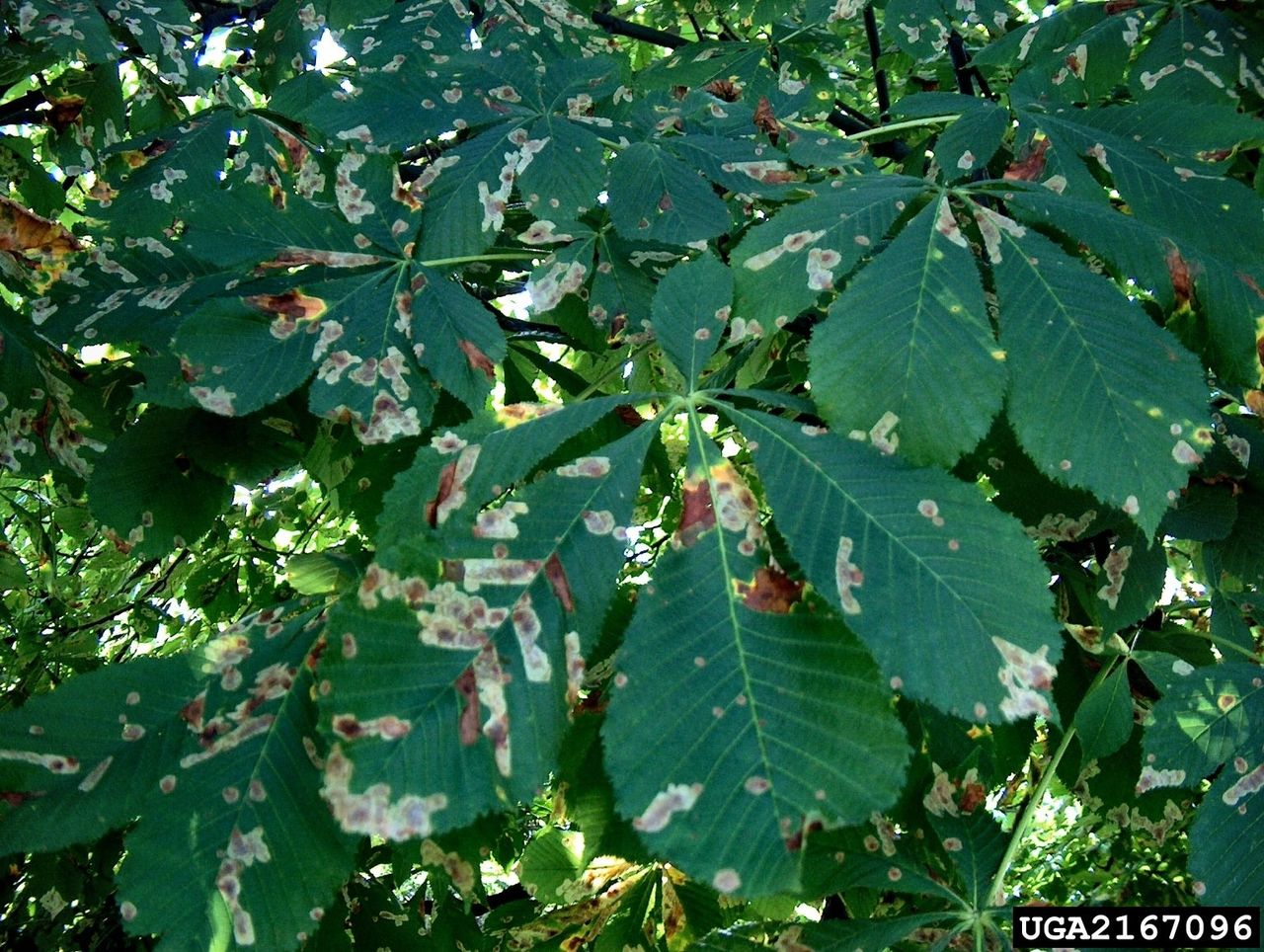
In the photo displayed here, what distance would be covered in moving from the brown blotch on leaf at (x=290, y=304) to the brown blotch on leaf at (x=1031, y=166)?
2.39 feet

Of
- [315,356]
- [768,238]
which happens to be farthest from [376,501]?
[768,238]

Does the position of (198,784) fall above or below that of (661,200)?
below

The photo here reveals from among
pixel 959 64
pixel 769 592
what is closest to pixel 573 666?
pixel 769 592

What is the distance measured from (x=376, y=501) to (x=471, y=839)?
41 centimetres

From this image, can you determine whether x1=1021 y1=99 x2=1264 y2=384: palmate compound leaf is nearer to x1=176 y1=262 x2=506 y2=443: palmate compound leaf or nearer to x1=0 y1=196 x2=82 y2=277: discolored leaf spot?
x1=176 y1=262 x2=506 y2=443: palmate compound leaf

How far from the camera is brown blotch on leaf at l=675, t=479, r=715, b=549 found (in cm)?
77

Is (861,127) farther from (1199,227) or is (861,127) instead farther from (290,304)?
(290,304)

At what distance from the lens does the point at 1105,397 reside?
0.81 meters

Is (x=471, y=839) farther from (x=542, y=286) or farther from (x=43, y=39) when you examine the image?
(x=43, y=39)

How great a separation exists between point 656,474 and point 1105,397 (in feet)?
3.00

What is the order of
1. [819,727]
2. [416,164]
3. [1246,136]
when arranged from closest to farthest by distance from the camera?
[819,727] → [1246,136] → [416,164]

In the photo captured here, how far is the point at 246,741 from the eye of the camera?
2.61 ft

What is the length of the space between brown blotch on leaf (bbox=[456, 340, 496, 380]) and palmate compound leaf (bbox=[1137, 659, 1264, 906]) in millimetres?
772

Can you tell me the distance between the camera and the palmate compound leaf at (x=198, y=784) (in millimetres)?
730
